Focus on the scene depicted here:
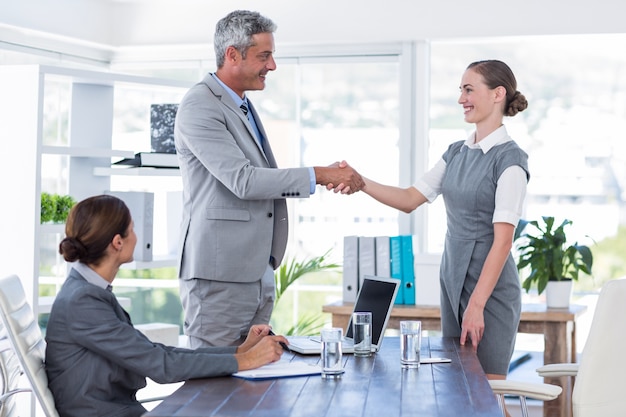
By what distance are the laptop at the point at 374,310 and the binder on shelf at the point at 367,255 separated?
5.30 feet

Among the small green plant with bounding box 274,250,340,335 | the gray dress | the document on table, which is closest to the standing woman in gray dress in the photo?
the gray dress

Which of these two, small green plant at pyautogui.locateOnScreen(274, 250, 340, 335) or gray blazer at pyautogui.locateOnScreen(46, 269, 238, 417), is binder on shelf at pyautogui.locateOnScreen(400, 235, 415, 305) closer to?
small green plant at pyautogui.locateOnScreen(274, 250, 340, 335)

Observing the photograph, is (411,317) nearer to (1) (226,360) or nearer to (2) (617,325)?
(2) (617,325)

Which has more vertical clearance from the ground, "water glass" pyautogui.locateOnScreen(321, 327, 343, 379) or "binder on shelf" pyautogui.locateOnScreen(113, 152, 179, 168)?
"binder on shelf" pyautogui.locateOnScreen(113, 152, 179, 168)

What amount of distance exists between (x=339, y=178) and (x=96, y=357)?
116 cm

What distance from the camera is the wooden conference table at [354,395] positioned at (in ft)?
6.33

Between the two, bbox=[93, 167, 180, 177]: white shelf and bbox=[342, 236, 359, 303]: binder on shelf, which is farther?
bbox=[93, 167, 180, 177]: white shelf

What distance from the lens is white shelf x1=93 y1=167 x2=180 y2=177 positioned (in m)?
4.74

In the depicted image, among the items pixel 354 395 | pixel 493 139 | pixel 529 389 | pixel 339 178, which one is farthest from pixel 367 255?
pixel 354 395

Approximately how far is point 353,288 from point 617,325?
85.2 inches

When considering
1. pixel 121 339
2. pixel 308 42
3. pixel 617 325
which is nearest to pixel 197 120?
pixel 121 339

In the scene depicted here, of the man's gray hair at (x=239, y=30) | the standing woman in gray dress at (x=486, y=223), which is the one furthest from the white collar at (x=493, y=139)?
the man's gray hair at (x=239, y=30)

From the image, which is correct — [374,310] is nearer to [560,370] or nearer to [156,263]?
[560,370]

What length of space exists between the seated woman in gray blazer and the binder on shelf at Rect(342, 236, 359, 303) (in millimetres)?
2210
